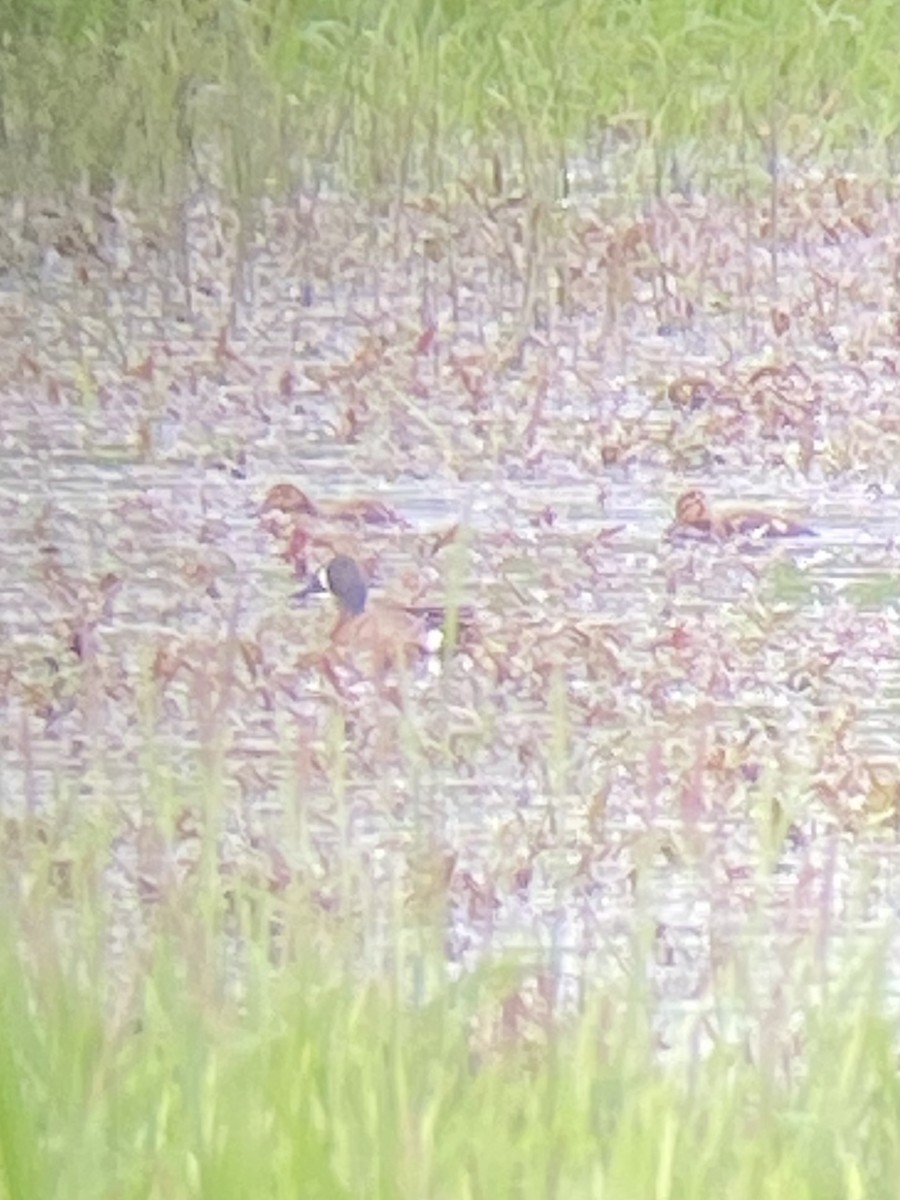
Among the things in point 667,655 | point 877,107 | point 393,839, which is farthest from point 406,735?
point 877,107

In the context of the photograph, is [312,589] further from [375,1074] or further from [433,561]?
[375,1074]

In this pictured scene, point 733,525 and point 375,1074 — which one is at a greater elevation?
Answer: point 733,525

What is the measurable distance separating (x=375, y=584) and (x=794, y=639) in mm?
317

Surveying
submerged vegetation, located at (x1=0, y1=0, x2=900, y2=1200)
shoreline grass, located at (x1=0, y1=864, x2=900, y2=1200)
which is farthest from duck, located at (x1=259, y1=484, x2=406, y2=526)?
shoreline grass, located at (x1=0, y1=864, x2=900, y2=1200)

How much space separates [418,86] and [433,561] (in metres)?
0.36

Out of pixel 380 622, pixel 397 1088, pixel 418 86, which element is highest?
pixel 418 86

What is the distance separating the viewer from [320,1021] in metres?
1.20

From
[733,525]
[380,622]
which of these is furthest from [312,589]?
[733,525]

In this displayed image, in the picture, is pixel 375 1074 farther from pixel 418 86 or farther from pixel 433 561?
pixel 418 86

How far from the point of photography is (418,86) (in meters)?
1.20

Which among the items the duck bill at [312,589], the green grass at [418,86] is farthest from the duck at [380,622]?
the green grass at [418,86]

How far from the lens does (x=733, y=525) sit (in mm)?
1203

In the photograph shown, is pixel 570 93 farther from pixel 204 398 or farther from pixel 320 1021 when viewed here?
pixel 320 1021

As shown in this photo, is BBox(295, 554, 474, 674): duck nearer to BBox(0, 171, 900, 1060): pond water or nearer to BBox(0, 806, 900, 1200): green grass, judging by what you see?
BBox(0, 171, 900, 1060): pond water
